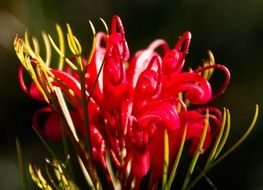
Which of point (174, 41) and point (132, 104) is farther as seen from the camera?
point (174, 41)

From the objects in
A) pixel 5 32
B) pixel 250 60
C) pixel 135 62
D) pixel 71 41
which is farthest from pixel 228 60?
pixel 71 41

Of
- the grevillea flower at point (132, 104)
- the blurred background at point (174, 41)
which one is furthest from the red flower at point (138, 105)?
the blurred background at point (174, 41)

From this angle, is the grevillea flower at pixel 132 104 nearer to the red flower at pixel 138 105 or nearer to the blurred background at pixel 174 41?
the red flower at pixel 138 105

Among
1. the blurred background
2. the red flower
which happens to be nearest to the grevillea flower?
the red flower

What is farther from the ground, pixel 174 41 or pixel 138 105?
pixel 138 105

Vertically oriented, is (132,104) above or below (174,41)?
→ above

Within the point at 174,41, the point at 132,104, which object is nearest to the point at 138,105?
the point at 132,104

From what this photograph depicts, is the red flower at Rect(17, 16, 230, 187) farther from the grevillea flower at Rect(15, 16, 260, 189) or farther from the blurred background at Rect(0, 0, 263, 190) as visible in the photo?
the blurred background at Rect(0, 0, 263, 190)

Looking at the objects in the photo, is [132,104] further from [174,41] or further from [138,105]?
[174,41]
